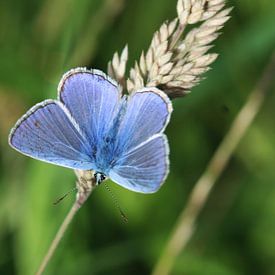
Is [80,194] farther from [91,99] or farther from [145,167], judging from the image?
[91,99]

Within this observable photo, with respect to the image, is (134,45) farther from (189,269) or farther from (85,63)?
(189,269)

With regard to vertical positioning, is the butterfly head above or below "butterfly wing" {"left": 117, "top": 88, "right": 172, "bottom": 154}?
below

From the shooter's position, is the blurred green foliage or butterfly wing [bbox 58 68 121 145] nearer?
butterfly wing [bbox 58 68 121 145]

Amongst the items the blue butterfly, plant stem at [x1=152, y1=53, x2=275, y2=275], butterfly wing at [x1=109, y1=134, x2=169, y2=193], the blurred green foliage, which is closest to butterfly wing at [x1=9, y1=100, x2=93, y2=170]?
the blue butterfly

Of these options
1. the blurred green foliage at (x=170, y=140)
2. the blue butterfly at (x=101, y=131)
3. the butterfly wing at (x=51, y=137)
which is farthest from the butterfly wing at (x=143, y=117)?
the blurred green foliage at (x=170, y=140)

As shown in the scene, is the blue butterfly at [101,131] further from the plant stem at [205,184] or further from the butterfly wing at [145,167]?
the plant stem at [205,184]

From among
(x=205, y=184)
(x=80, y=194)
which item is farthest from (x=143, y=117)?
(x=205, y=184)

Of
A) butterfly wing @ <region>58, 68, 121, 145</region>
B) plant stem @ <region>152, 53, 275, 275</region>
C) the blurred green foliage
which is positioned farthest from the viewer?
the blurred green foliage

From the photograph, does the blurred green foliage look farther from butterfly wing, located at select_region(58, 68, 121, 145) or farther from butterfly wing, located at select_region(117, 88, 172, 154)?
butterfly wing, located at select_region(117, 88, 172, 154)
